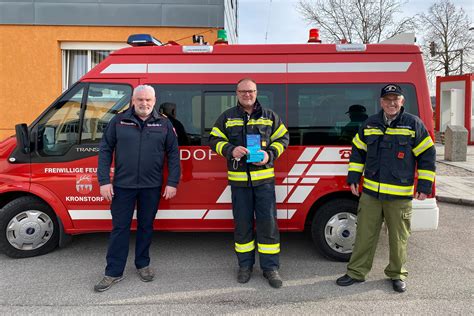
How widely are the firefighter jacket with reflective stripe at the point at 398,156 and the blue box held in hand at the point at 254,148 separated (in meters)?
1.01

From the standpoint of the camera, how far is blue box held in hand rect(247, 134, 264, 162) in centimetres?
350

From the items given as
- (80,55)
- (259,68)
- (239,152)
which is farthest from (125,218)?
(80,55)

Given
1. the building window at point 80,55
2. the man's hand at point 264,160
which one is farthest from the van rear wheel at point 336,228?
the building window at point 80,55

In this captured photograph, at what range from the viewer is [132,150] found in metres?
3.54

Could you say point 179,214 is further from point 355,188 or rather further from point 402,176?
point 402,176

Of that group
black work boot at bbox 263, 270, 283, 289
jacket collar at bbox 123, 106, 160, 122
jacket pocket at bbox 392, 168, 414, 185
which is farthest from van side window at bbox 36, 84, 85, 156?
jacket pocket at bbox 392, 168, 414, 185

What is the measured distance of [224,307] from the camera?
327 cm

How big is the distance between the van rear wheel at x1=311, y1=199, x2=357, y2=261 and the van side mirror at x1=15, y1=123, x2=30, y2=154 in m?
3.19

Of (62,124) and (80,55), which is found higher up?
(80,55)

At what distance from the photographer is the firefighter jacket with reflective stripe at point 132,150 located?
11.6 ft

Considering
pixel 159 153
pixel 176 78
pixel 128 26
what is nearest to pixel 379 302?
pixel 159 153

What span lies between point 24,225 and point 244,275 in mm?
2490

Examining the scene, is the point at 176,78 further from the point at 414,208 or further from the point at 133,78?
the point at 414,208

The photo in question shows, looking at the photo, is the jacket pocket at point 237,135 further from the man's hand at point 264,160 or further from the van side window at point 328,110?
the van side window at point 328,110
